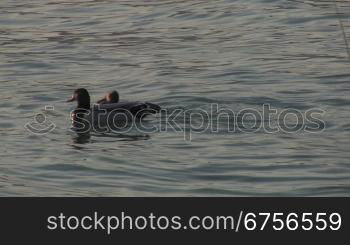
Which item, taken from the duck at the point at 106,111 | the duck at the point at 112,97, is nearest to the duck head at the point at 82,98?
the duck at the point at 106,111

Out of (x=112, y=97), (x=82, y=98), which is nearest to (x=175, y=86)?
(x=112, y=97)

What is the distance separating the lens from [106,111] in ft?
61.5

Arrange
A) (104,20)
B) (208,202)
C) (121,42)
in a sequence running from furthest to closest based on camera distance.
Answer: (104,20)
(121,42)
(208,202)

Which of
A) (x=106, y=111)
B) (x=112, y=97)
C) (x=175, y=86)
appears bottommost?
(x=175, y=86)

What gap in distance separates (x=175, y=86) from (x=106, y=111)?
7.38 feet

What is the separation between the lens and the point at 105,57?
2345cm

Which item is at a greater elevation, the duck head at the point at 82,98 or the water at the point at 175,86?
the duck head at the point at 82,98

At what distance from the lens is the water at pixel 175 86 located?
15.3m

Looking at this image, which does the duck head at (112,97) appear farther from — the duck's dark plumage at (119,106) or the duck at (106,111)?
the duck's dark plumage at (119,106)

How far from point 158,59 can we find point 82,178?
7.95 m

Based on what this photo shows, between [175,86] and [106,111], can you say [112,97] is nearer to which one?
[106,111]

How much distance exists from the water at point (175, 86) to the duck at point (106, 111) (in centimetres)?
25

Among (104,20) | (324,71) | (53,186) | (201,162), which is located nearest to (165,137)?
(201,162)

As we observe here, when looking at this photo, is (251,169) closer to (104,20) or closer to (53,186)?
(53,186)
